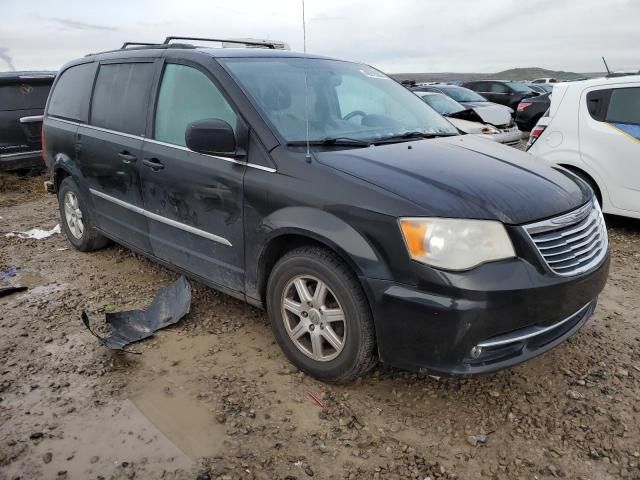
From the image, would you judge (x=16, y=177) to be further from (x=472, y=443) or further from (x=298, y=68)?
(x=472, y=443)

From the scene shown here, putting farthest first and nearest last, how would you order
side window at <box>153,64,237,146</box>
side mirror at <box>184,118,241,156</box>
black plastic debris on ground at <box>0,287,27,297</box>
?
black plastic debris on ground at <box>0,287,27,297</box>
side window at <box>153,64,237,146</box>
side mirror at <box>184,118,241,156</box>

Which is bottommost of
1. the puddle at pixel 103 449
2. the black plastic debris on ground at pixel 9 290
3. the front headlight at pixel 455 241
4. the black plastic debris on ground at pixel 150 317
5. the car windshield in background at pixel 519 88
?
the black plastic debris on ground at pixel 9 290

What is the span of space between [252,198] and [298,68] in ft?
3.71

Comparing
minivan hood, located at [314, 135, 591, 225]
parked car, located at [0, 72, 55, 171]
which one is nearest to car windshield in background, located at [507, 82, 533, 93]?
parked car, located at [0, 72, 55, 171]

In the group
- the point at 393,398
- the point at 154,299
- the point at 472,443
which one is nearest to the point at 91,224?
the point at 154,299

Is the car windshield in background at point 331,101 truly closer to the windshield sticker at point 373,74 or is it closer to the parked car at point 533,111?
the windshield sticker at point 373,74

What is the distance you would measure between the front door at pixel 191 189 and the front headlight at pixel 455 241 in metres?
1.11

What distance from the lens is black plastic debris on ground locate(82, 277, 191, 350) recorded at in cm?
334

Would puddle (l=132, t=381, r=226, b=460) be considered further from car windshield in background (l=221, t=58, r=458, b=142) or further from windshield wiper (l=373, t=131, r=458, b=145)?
windshield wiper (l=373, t=131, r=458, b=145)

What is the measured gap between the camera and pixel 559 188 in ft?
9.02

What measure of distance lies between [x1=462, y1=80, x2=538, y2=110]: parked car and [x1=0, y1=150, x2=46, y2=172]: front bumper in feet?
52.8

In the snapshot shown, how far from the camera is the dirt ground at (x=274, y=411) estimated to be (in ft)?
7.57

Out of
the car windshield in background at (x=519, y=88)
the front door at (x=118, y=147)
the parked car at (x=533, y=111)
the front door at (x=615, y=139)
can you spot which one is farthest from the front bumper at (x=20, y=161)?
the car windshield in background at (x=519, y=88)

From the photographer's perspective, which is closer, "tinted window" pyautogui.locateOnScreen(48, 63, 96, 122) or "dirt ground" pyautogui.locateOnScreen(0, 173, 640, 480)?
"dirt ground" pyautogui.locateOnScreen(0, 173, 640, 480)
